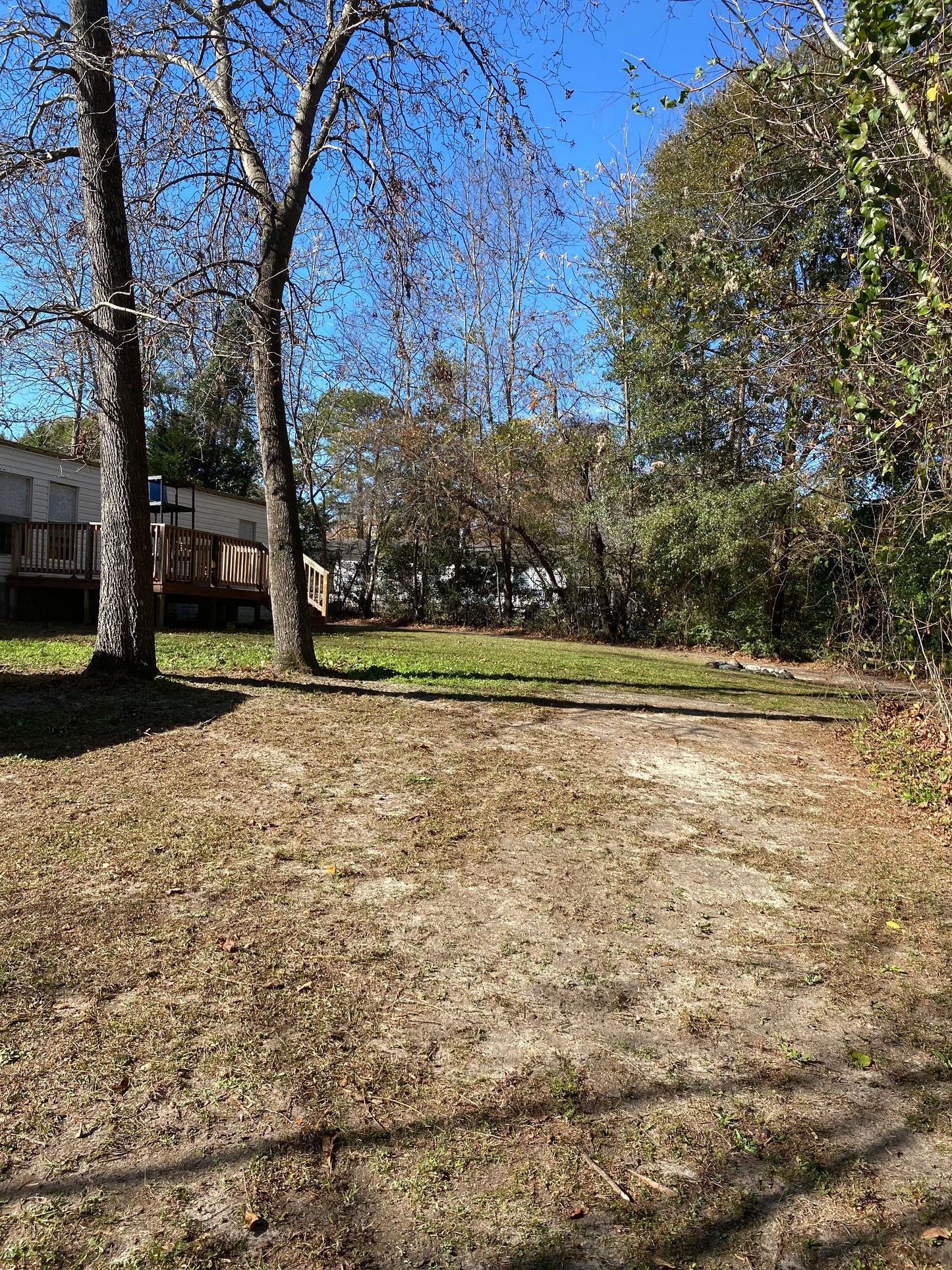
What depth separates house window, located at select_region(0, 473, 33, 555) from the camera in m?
13.4

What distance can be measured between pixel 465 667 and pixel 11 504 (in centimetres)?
891

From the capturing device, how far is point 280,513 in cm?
777

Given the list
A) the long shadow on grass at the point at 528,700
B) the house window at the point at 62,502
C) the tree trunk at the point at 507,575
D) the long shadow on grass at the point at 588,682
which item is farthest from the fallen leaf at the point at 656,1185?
the tree trunk at the point at 507,575

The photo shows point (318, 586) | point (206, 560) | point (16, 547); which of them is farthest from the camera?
point (318, 586)

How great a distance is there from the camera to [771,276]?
879 cm

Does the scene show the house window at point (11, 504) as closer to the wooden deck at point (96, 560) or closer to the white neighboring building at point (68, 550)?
the white neighboring building at point (68, 550)

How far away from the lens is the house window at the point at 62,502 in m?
14.2

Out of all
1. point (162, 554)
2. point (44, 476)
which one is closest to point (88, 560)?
point (162, 554)

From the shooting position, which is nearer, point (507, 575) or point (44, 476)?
point (44, 476)

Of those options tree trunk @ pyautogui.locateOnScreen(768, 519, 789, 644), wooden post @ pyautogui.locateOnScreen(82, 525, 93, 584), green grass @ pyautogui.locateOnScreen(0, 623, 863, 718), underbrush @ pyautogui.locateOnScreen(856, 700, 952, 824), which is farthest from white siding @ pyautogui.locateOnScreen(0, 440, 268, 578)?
underbrush @ pyautogui.locateOnScreen(856, 700, 952, 824)

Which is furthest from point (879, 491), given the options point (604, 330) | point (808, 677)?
point (604, 330)

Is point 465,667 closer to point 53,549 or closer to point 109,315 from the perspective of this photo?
point 109,315

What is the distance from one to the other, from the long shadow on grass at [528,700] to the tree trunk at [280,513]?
1.43 ft

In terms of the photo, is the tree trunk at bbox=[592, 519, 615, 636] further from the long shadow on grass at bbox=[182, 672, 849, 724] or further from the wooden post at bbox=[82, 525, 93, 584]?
the wooden post at bbox=[82, 525, 93, 584]
